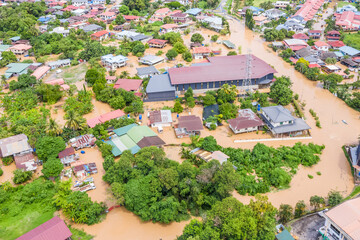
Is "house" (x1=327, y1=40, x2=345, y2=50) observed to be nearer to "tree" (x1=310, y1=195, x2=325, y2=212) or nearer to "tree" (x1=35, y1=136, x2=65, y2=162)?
"tree" (x1=310, y1=195, x2=325, y2=212)

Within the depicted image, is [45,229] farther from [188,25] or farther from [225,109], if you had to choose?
[188,25]

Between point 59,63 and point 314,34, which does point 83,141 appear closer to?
point 59,63

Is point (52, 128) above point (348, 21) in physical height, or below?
below

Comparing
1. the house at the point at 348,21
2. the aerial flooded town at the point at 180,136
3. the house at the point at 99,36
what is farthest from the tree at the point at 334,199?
the house at the point at 99,36

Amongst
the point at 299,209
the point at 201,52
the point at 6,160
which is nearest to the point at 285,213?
the point at 299,209

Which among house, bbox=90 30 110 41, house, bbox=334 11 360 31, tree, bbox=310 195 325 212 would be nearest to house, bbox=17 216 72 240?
tree, bbox=310 195 325 212

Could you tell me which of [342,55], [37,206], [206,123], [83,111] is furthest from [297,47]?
[37,206]

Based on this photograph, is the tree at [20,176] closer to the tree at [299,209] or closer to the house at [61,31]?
the tree at [299,209]
